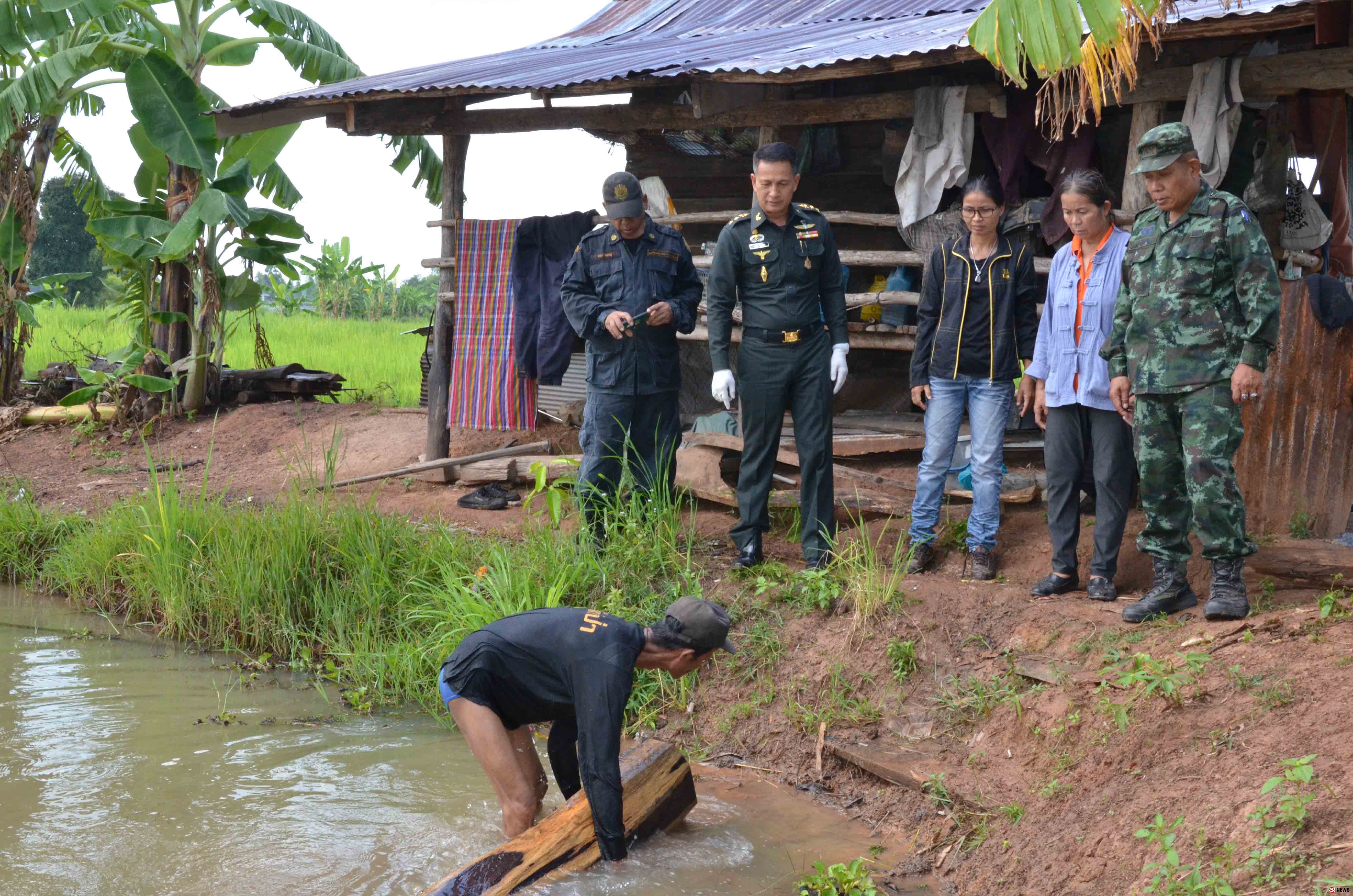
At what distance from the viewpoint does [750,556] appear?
6.06m

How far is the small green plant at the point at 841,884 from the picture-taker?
3.77 meters

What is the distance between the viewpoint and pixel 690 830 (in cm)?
436

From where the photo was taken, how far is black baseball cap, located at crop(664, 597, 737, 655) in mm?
3775

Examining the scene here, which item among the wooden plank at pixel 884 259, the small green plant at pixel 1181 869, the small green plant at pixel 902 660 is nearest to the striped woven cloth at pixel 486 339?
the wooden plank at pixel 884 259

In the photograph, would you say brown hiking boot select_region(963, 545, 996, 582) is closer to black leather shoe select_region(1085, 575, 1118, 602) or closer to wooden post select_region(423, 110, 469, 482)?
black leather shoe select_region(1085, 575, 1118, 602)

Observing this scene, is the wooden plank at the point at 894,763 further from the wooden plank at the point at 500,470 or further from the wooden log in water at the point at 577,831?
the wooden plank at the point at 500,470

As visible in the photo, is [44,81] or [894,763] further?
[44,81]

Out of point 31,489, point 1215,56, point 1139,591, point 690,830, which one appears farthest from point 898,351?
point 31,489

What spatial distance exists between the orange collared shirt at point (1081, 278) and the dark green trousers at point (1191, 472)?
16.5 inches

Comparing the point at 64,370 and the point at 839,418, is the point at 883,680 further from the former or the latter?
the point at 64,370

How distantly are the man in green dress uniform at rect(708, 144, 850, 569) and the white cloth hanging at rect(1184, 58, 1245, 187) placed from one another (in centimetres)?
212

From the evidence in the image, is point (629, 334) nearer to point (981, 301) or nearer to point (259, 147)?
point (981, 301)

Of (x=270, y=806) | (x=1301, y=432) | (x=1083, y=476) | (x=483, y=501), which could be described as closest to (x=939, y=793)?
(x=1083, y=476)

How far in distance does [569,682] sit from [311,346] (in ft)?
50.4
